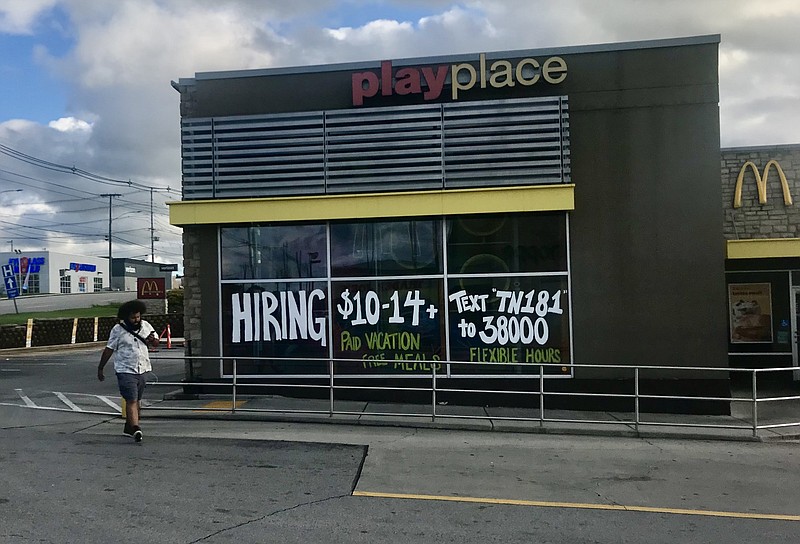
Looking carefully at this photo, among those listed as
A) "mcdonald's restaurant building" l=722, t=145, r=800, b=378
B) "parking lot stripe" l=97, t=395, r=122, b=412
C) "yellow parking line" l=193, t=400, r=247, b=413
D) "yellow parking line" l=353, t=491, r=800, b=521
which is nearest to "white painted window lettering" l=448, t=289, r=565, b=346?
"mcdonald's restaurant building" l=722, t=145, r=800, b=378

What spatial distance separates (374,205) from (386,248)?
32.6 inches

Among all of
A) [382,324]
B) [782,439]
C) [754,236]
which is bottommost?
[782,439]

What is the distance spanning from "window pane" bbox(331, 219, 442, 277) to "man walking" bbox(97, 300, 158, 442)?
416 cm

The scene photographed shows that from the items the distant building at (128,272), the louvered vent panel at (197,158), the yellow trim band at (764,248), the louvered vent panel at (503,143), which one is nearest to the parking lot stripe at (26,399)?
the louvered vent panel at (197,158)

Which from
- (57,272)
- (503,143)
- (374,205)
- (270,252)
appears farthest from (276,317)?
(57,272)

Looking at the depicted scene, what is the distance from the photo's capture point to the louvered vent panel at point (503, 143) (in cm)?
1151

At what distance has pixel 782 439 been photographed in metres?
9.49

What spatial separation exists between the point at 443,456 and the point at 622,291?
196 inches

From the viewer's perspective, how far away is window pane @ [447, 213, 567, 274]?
460 inches

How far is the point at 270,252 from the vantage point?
1243 centimetres

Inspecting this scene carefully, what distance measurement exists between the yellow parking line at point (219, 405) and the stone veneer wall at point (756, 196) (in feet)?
32.1

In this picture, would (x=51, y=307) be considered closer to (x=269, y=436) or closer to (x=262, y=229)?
(x=262, y=229)

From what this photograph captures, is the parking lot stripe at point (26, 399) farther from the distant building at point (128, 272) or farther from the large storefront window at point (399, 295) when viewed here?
the distant building at point (128, 272)

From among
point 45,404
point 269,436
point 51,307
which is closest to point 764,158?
point 269,436
